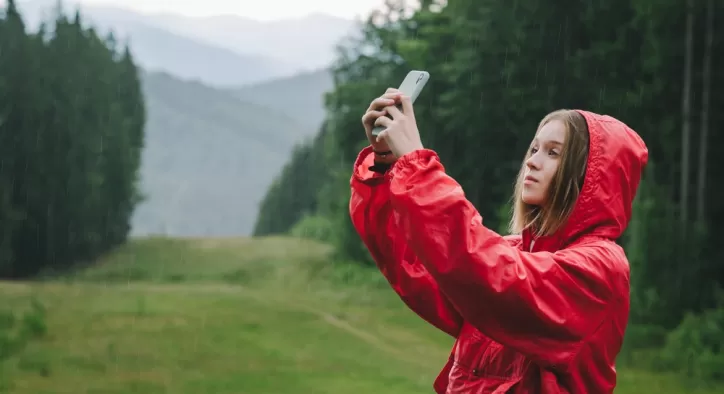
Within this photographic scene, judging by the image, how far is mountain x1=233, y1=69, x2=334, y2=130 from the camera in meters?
93.6

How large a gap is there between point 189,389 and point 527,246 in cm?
806

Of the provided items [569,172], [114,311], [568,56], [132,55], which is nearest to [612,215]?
[569,172]

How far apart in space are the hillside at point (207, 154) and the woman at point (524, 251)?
6070 cm

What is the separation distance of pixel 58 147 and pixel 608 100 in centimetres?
1387

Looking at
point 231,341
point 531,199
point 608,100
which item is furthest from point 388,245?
point 608,100

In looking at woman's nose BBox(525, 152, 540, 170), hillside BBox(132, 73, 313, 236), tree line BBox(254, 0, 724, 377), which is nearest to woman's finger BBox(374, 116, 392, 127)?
woman's nose BBox(525, 152, 540, 170)

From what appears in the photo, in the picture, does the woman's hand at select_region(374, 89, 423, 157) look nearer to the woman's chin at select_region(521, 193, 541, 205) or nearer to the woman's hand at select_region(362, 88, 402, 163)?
the woman's hand at select_region(362, 88, 402, 163)

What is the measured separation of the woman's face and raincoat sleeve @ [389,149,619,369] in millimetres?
171

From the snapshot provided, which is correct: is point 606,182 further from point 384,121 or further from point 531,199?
point 384,121

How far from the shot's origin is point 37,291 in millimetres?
14523

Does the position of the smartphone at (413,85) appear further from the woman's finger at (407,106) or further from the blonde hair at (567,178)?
the blonde hair at (567,178)

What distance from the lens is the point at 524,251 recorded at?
1614 mm

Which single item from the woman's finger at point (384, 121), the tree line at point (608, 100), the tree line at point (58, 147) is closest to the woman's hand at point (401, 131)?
the woman's finger at point (384, 121)

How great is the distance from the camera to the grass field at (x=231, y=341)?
30.1ft
